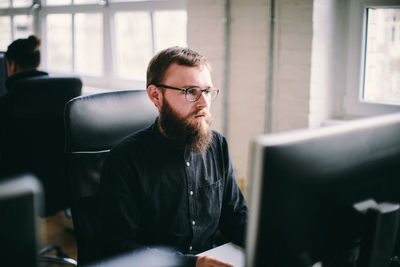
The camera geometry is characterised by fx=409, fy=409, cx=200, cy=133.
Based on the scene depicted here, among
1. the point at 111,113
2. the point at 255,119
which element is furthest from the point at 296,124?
the point at 111,113

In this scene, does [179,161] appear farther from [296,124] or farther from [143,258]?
[296,124]

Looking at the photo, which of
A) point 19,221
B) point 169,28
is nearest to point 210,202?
point 19,221

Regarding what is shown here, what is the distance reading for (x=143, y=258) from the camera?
45.1 inches

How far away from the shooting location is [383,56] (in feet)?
7.01

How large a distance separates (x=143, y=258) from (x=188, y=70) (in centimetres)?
59

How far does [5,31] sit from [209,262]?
16.5ft

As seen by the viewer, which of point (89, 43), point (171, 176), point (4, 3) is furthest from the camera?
point (4, 3)

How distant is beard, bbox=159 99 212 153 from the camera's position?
1.31 m

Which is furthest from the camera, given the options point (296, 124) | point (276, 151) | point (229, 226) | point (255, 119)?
A: point (255, 119)

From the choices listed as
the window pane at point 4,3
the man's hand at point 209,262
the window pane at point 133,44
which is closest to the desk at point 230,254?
the man's hand at point 209,262

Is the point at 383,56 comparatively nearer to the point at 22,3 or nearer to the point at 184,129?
the point at 184,129

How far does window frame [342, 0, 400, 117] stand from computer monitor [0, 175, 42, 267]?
1.98m

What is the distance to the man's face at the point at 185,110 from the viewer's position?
1.30 metres

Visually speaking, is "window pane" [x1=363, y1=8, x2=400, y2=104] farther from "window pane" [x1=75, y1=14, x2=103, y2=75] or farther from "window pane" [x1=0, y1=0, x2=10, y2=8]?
"window pane" [x1=0, y1=0, x2=10, y2=8]
